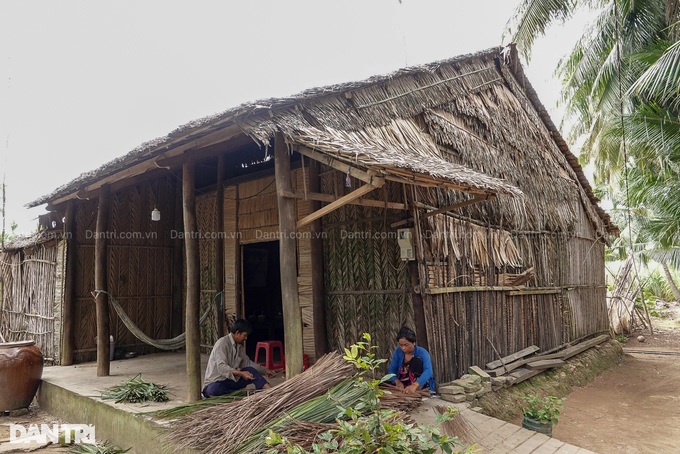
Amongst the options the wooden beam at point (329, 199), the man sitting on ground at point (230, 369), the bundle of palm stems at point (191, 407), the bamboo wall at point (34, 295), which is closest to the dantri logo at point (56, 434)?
the bundle of palm stems at point (191, 407)

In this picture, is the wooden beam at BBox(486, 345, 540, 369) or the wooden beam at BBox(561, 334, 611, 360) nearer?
the wooden beam at BBox(486, 345, 540, 369)

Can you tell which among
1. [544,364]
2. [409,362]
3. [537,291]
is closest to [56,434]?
[409,362]

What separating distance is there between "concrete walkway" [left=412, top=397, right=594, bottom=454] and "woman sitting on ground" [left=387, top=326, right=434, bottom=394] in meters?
0.27

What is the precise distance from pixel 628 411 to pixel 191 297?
19.8ft

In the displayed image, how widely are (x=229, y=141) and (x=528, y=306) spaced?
16.4ft

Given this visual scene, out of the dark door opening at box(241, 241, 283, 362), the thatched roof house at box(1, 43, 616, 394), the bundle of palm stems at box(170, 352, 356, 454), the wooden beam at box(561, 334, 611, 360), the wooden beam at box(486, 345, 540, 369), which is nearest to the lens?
the bundle of palm stems at box(170, 352, 356, 454)

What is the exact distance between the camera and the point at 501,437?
148 inches

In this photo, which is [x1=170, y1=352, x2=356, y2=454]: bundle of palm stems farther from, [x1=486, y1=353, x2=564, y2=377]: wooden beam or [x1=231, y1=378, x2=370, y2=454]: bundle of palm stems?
[x1=486, y1=353, x2=564, y2=377]: wooden beam

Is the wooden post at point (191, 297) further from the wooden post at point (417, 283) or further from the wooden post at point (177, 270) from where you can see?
the wooden post at point (177, 270)

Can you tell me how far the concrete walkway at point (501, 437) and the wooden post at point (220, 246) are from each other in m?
3.36

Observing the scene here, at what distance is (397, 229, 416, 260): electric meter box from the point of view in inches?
185

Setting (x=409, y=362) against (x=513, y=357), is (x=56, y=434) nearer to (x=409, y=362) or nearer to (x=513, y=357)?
(x=409, y=362)

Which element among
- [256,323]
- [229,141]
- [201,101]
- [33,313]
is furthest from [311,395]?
[201,101]

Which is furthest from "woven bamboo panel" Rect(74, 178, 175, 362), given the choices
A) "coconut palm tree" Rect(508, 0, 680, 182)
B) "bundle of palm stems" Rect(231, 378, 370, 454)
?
"coconut palm tree" Rect(508, 0, 680, 182)
